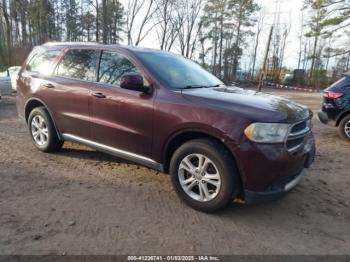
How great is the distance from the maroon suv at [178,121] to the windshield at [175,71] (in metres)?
0.02

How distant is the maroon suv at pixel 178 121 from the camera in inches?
131

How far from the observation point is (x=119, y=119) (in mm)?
4207

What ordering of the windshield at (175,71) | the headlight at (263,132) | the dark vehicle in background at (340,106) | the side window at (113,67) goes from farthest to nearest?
the dark vehicle in background at (340,106), the side window at (113,67), the windshield at (175,71), the headlight at (263,132)

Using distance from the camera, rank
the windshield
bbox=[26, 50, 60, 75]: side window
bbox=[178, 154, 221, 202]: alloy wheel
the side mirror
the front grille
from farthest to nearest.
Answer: bbox=[26, 50, 60, 75]: side window
the windshield
the side mirror
bbox=[178, 154, 221, 202]: alloy wheel
the front grille

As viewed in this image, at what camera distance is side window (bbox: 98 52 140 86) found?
430 centimetres

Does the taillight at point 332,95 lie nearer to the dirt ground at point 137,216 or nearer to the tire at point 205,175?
the dirt ground at point 137,216

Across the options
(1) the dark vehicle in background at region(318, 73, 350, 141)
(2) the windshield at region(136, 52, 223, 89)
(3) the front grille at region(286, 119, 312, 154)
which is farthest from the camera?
(1) the dark vehicle in background at region(318, 73, 350, 141)

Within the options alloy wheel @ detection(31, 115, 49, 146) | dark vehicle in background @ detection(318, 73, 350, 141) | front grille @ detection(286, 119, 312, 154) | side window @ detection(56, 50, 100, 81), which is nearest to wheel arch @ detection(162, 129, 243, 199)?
front grille @ detection(286, 119, 312, 154)

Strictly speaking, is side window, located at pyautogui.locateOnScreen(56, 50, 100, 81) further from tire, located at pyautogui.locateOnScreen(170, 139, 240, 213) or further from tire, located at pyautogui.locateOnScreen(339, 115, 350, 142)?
tire, located at pyautogui.locateOnScreen(339, 115, 350, 142)

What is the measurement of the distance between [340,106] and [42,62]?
248 inches

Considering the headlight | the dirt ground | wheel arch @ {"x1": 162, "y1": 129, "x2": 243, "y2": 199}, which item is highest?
the headlight

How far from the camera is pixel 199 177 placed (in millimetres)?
3654

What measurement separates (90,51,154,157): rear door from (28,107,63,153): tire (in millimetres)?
1076

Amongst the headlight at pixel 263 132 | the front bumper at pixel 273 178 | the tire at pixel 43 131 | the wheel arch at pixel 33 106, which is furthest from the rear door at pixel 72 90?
the front bumper at pixel 273 178
